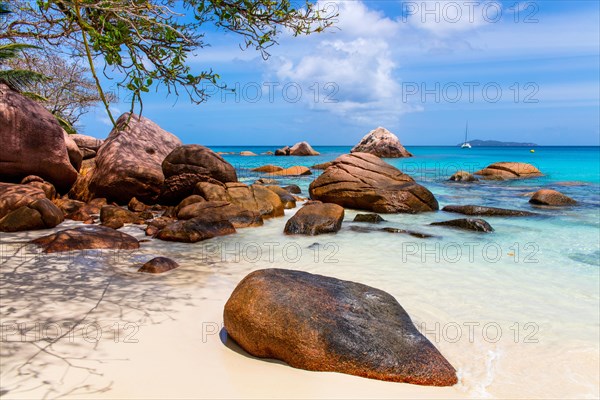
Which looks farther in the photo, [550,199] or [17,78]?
[550,199]

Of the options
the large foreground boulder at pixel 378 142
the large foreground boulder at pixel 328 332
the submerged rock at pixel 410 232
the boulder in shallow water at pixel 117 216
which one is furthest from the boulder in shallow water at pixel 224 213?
the large foreground boulder at pixel 378 142

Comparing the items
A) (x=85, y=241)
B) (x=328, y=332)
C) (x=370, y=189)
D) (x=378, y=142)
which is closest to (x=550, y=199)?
(x=370, y=189)

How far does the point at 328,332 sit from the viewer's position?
3.49 meters

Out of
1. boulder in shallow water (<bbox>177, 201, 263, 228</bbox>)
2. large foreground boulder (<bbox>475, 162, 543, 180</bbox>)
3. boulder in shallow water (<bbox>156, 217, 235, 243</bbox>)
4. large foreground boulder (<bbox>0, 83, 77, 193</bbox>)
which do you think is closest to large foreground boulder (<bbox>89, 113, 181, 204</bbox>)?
large foreground boulder (<bbox>0, 83, 77, 193</bbox>)

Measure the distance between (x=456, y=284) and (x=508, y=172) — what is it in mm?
23147

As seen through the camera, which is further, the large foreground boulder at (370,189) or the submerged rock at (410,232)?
the large foreground boulder at (370,189)

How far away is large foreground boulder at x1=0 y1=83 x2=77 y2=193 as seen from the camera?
1018cm

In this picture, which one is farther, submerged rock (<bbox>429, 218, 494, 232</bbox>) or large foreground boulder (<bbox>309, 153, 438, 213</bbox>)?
large foreground boulder (<bbox>309, 153, 438, 213</bbox>)

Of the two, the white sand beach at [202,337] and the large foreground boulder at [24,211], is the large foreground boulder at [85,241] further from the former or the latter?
the large foreground boulder at [24,211]

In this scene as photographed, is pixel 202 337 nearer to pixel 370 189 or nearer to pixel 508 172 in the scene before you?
pixel 370 189

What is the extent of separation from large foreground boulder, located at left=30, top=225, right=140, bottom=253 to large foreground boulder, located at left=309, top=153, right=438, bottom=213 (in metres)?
6.75

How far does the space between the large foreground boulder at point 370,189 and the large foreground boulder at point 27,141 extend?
695cm

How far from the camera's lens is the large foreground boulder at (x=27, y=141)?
10.2 m

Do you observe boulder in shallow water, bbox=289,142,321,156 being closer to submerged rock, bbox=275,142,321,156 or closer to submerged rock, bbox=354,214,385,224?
submerged rock, bbox=275,142,321,156
